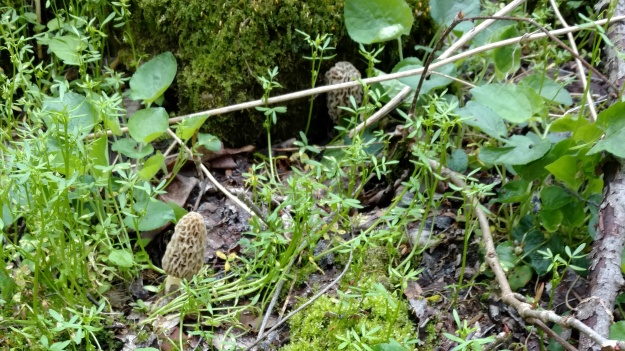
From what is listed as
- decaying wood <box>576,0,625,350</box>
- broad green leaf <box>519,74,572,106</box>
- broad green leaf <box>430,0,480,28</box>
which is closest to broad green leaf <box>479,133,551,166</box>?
decaying wood <box>576,0,625,350</box>

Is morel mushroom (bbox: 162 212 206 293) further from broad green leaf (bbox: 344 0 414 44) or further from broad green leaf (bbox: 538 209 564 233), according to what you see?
broad green leaf (bbox: 538 209 564 233)

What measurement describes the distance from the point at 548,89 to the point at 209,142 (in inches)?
56.2

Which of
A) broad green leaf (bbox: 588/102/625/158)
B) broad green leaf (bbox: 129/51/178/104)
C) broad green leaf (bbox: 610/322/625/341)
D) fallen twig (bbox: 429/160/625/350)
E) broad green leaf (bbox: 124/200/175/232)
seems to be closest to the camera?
fallen twig (bbox: 429/160/625/350)

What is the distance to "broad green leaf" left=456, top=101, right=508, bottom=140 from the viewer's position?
243cm

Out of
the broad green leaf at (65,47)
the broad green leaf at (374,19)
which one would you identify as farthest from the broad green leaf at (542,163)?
the broad green leaf at (65,47)

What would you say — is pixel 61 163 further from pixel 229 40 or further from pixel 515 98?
pixel 515 98

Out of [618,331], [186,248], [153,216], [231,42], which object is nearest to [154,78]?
[231,42]

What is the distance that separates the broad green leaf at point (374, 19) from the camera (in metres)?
2.78

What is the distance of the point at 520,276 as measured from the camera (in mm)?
2344

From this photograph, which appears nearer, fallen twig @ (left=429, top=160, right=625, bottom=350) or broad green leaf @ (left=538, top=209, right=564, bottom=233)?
fallen twig @ (left=429, top=160, right=625, bottom=350)

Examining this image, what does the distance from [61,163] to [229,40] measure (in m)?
1.02

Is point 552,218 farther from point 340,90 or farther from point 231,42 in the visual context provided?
point 231,42

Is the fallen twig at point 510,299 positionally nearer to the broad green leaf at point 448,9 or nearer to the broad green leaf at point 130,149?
the broad green leaf at point 448,9

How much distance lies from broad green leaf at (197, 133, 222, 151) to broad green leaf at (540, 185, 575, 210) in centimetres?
133
